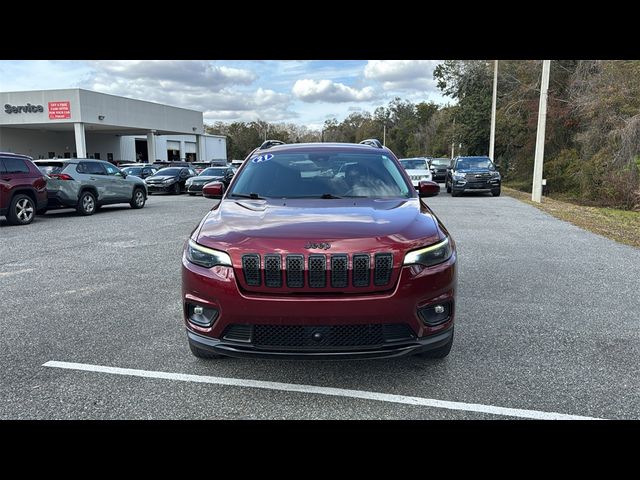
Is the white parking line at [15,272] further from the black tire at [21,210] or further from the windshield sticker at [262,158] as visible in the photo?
the black tire at [21,210]

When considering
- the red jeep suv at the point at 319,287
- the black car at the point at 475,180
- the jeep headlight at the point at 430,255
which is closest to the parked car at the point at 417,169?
the black car at the point at 475,180

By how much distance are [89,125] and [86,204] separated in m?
32.6

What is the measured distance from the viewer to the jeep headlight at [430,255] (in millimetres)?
3129

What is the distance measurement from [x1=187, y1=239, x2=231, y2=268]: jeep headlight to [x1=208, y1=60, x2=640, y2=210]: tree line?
19804 millimetres

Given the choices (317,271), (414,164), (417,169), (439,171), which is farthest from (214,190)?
(439,171)

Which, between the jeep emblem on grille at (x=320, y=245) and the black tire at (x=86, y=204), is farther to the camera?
the black tire at (x=86, y=204)

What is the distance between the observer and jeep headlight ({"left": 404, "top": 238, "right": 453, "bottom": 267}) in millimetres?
3129

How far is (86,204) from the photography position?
1427 centimetres

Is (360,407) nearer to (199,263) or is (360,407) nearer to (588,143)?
(199,263)

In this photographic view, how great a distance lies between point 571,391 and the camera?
11.1 feet

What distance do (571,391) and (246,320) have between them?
91.5 inches

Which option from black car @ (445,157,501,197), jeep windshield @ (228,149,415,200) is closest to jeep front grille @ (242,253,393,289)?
jeep windshield @ (228,149,415,200)

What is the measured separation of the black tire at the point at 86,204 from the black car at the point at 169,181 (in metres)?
9.41

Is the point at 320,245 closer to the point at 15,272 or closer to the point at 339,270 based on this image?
the point at 339,270
